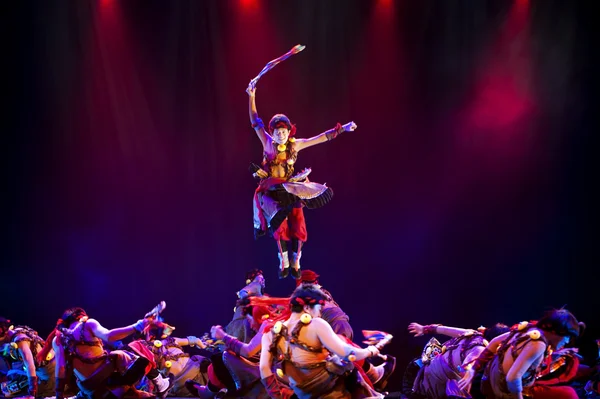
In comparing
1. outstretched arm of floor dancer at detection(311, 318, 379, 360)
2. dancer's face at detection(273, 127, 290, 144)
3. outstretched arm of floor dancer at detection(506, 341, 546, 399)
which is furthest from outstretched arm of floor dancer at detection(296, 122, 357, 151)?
outstretched arm of floor dancer at detection(506, 341, 546, 399)

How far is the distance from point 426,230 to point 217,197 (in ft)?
9.26

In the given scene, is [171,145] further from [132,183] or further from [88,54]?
[88,54]

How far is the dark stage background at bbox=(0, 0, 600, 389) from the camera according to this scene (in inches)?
292

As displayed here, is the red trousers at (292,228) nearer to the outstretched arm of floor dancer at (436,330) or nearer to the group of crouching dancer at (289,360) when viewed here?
the group of crouching dancer at (289,360)

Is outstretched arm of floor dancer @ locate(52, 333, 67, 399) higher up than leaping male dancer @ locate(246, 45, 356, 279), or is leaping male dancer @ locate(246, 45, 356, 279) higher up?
leaping male dancer @ locate(246, 45, 356, 279)

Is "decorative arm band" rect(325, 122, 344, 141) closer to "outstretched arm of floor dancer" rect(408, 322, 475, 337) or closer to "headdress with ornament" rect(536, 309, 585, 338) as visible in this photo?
"outstretched arm of floor dancer" rect(408, 322, 475, 337)

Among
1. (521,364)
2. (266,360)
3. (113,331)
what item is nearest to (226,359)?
(113,331)

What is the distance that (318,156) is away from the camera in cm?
784

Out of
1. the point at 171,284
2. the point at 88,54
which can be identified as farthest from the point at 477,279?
the point at 88,54

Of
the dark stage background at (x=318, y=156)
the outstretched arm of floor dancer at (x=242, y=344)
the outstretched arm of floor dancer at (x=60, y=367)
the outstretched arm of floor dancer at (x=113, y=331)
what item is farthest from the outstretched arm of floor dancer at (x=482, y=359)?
the outstretched arm of floor dancer at (x=60, y=367)

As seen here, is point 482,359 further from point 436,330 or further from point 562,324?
point 436,330

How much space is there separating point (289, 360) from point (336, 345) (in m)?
0.44

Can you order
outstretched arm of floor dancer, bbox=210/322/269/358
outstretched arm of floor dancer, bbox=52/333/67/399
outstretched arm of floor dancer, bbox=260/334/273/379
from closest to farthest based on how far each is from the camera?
outstretched arm of floor dancer, bbox=260/334/273/379, outstretched arm of floor dancer, bbox=210/322/269/358, outstretched arm of floor dancer, bbox=52/333/67/399

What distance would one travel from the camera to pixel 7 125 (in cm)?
819
